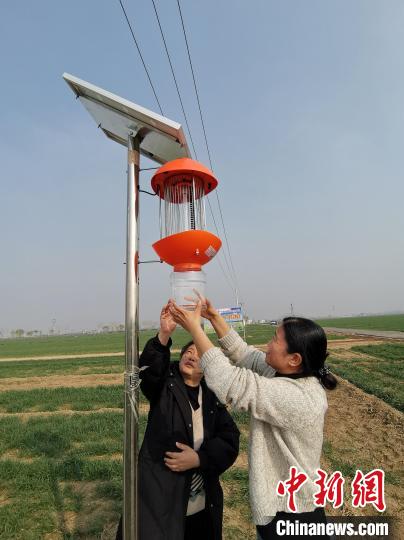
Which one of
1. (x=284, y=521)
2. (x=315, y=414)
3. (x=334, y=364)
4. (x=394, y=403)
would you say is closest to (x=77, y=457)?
(x=284, y=521)

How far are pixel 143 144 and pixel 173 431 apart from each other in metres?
1.91

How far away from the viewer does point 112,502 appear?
459cm

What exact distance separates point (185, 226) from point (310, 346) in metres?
0.95

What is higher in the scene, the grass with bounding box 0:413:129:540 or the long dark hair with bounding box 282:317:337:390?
the long dark hair with bounding box 282:317:337:390

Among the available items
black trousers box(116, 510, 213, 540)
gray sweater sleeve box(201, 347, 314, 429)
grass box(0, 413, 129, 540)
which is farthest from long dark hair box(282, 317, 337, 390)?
grass box(0, 413, 129, 540)

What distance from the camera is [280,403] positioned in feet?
5.01

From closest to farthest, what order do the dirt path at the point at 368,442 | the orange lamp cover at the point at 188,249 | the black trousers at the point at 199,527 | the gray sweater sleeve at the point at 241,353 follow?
the orange lamp cover at the point at 188,249 → the gray sweater sleeve at the point at 241,353 → the black trousers at the point at 199,527 → the dirt path at the point at 368,442

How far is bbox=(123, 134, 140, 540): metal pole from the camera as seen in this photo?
1746 millimetres

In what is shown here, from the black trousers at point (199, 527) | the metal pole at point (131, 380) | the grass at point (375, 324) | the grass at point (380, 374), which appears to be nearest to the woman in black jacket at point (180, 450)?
the black trousers at point (199, 527)

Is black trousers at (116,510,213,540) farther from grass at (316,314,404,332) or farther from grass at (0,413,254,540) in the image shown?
grass at (316,314,404,332)

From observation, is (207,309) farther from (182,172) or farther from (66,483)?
(66,483)

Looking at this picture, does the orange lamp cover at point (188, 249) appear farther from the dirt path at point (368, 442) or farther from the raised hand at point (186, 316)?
the dirt path at point (368, 442)

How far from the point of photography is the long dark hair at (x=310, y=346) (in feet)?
5.63

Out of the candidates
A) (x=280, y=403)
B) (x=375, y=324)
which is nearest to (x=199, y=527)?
(x=280, y=403)
